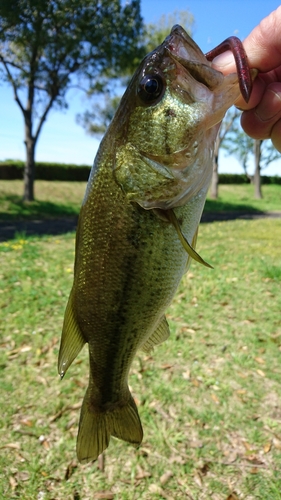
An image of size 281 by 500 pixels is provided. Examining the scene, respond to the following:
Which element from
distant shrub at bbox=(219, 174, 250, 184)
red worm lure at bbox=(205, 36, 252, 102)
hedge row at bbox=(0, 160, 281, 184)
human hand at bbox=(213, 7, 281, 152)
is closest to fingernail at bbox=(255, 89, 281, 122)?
human hand at bbox=(213, 7, 281, 152)

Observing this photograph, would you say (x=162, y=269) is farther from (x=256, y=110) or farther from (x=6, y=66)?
(x=6, y=66)

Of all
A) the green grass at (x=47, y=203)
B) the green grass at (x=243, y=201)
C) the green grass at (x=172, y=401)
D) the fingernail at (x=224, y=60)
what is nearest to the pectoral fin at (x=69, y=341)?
the fingernail at (x=224, y=60)

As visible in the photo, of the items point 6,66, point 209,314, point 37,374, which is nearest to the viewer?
point 37,374

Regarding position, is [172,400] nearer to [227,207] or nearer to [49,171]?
[227,207]

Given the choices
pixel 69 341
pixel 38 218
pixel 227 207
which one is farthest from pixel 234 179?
pixel 69 341

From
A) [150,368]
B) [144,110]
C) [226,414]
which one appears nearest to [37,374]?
[150,368]

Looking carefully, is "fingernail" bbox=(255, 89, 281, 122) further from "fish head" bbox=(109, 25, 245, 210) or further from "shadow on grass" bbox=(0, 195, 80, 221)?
"shadow on grass" bbox=(0, 195, 80, 221)

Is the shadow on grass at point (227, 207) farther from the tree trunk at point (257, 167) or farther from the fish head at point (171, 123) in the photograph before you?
the fish head at point (171, 123)
